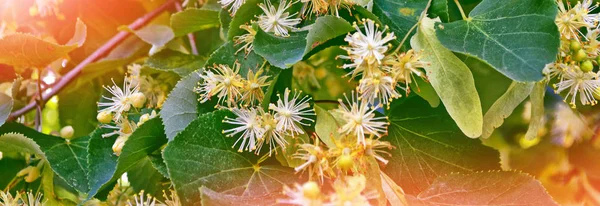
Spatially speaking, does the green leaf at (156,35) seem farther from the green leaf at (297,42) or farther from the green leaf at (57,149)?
the green leaf at (297,42)

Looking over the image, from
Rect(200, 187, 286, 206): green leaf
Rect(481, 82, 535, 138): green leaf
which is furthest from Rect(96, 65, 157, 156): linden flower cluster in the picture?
Rect(481, 82, 535, 138): green leaf

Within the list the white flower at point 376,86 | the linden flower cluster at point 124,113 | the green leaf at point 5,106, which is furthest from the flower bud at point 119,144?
the white flower at point 376,86

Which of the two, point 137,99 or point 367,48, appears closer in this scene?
point 367,48

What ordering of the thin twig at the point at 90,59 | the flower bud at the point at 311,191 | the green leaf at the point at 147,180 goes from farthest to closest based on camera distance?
the thin twig at the point at 90,59, the green leaf at the point at 147,180, the flower bud at the point at 311,191

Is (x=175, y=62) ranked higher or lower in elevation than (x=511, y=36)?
lower

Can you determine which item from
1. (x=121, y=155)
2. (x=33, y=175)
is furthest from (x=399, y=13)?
(x=33, y=175)

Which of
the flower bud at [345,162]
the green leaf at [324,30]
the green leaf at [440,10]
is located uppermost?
the green leaf at [324,30]

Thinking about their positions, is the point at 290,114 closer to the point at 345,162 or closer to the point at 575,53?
the point at 345,162
